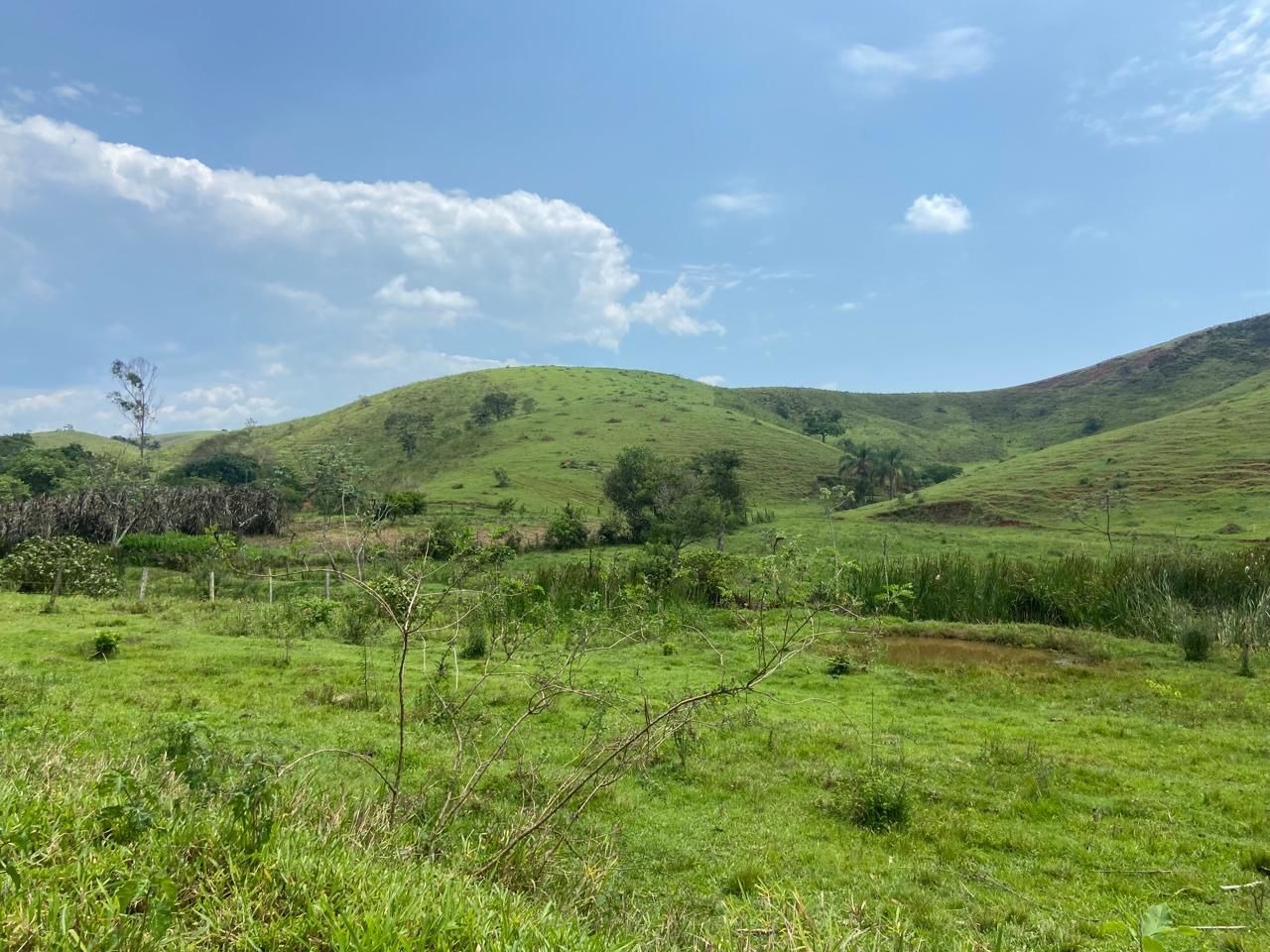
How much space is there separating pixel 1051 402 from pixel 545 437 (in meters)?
66.3

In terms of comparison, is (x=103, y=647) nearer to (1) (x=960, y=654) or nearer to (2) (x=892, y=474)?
(1) (x=960, y=654)

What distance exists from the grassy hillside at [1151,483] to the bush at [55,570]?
131ft

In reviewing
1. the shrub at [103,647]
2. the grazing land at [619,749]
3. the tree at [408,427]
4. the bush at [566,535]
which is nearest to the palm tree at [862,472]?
the grazing land at [619,749]

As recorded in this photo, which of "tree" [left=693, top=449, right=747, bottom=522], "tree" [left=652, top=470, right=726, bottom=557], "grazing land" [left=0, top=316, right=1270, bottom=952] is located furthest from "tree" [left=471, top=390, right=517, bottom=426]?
"grazing land" [left=0, top=316, right=1270, bottom=952]

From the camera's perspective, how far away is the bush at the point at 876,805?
638cm

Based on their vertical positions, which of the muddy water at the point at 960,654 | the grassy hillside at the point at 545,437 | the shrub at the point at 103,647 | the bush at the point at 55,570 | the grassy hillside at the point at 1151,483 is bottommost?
the muddy water at the point at 960,654

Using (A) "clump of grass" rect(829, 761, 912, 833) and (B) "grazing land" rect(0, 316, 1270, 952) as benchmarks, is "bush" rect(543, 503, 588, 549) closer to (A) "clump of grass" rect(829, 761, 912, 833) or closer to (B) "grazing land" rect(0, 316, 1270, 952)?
(B) "grazing land" rect(0, 316, 1270, 952)

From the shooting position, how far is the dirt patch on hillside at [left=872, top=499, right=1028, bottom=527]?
43.0 metres

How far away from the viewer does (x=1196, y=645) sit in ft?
42.6

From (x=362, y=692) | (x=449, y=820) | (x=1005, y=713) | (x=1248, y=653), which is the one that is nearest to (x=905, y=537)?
(x=1248, y=653)

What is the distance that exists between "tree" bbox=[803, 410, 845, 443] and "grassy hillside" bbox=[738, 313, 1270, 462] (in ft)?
7.84

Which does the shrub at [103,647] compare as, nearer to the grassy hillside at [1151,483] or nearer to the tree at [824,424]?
Answer: the grassy hillside at [1151,483]

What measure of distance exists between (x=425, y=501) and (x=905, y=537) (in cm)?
3010

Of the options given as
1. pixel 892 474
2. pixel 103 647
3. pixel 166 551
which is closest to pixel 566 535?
pixel 166 551
